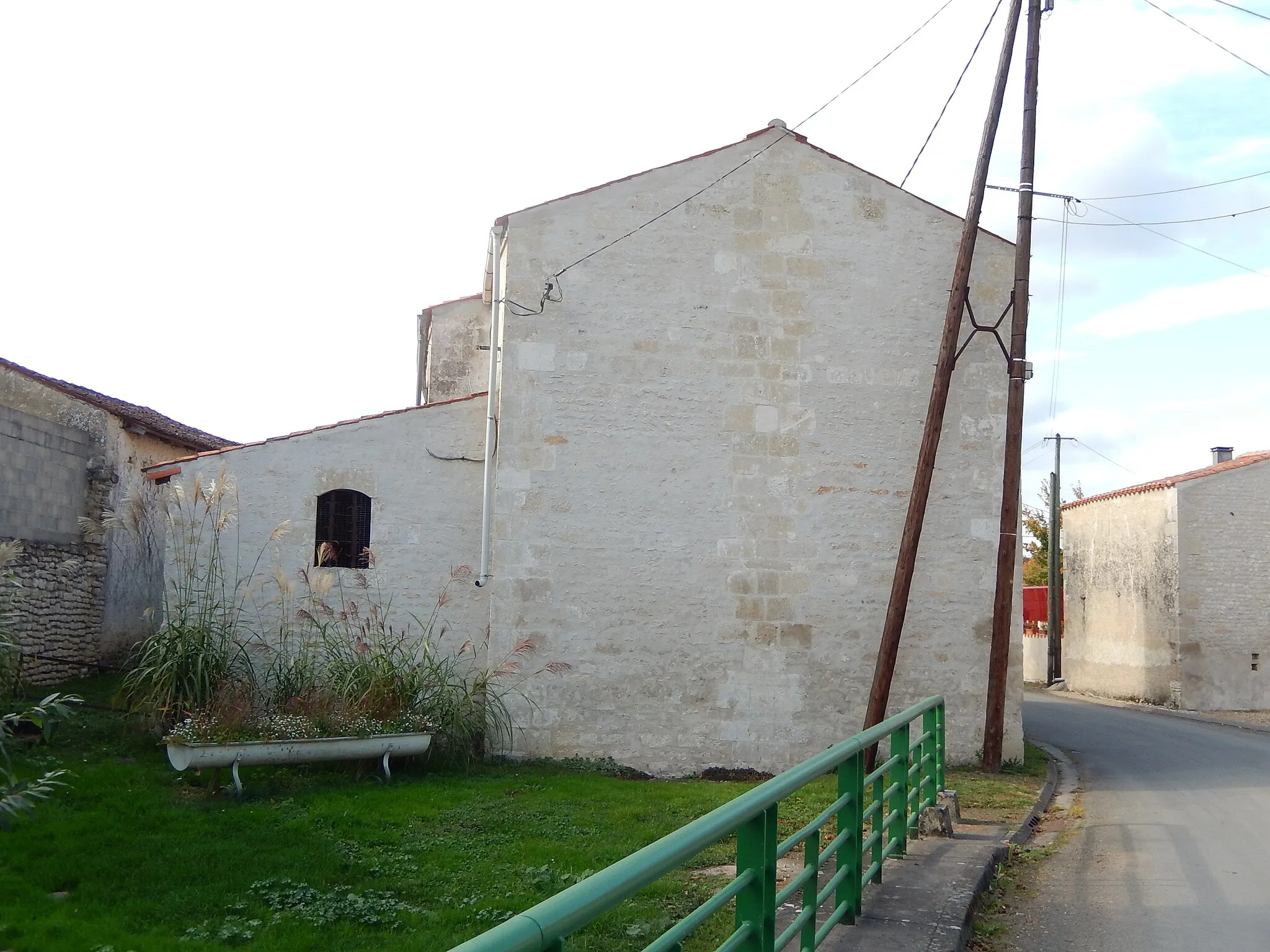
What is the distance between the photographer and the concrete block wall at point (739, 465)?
12.2 m

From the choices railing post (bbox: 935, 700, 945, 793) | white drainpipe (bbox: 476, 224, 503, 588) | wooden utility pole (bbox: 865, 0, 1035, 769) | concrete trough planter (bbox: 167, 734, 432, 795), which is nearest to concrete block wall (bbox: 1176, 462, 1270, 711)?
wooden utility pole (bbox: 865, 0, 1035, 769)

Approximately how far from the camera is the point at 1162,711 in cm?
2084

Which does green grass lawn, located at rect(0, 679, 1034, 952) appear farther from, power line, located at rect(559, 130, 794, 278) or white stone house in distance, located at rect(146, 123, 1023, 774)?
power line, located at rect(559, 130, 794, 278)

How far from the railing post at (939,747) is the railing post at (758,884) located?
4453mm

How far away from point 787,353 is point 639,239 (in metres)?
2.21

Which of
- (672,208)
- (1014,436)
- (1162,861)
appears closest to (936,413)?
(1014,436)

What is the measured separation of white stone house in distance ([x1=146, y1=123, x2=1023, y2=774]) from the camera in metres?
12.2

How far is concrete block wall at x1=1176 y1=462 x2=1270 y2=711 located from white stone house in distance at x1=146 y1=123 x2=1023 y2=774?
10.7m

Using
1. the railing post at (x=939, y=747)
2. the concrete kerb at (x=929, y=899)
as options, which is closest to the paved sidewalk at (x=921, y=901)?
the concrete kerb at (x=929, y=899)

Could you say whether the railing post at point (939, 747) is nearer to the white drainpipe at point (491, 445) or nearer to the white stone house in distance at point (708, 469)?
the white stone house in distance at point (708, 469)

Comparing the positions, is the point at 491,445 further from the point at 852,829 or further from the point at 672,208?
the point at 852,829

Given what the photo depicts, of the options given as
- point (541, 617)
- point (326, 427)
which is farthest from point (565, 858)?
point (326, 427)

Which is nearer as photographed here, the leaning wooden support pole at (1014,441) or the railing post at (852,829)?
the railing post at (852,829)

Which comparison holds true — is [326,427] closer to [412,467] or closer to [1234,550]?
[412,467]
